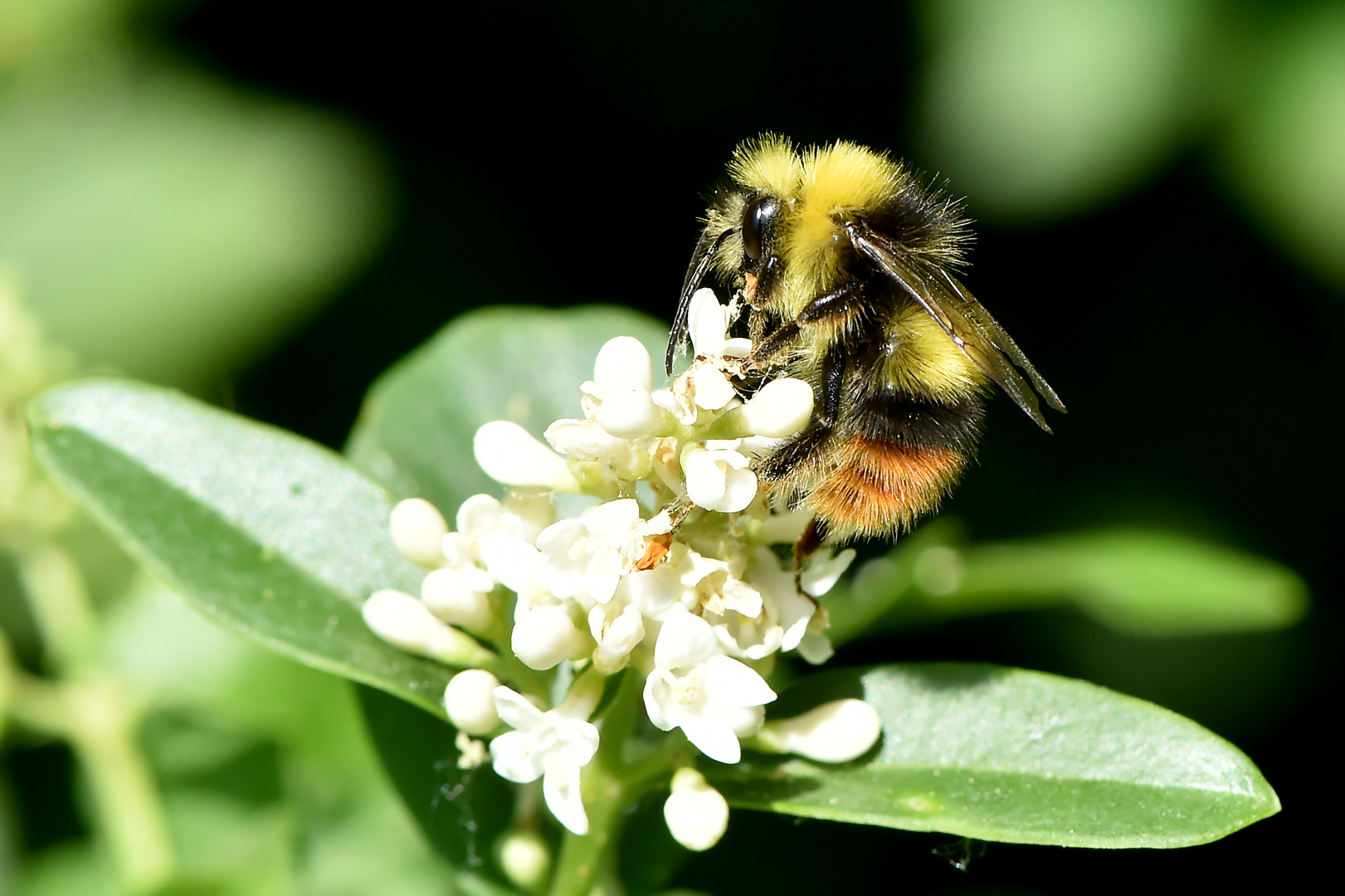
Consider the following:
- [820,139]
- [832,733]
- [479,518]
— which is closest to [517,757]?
[479,518]

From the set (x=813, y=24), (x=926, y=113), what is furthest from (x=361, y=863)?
(x=813, y=24)

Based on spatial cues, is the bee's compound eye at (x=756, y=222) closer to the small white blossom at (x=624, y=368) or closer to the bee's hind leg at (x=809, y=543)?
the small white blossom at (x=624, y=368)

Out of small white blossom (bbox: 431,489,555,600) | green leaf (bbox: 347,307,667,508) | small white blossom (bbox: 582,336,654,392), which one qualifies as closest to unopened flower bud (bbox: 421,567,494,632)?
small white blossom (bbox: 431,489,555,600)

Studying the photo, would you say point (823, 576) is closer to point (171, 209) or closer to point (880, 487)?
point (880, 487)

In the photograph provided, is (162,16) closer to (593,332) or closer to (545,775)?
(593,332)

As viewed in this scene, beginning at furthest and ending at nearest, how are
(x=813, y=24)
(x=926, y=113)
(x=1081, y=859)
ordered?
(x=813, y=24) → (x=926, y=113) → (x=1081, y=859)

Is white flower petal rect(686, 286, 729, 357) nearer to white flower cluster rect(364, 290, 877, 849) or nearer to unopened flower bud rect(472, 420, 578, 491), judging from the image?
white flower cluster rect(364, 290, 877, 849)
